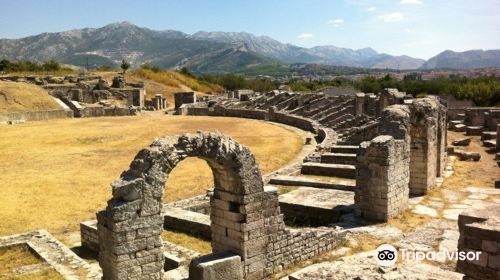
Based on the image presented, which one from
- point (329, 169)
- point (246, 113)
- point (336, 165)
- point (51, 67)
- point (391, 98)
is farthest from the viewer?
point (51, 67)

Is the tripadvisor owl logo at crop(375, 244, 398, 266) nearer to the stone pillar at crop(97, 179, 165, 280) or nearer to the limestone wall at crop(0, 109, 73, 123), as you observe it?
the stone pillar at crop(97, 179, 165, 280)

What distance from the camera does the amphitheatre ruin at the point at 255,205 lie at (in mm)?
8305

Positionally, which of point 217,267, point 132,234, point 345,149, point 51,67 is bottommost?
point 217,267

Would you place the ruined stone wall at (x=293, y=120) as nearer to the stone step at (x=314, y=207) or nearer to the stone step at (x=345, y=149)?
the stone step at (x=345, y=149)

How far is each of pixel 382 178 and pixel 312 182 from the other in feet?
15.3

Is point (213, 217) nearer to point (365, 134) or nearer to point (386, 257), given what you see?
point (386, 257)

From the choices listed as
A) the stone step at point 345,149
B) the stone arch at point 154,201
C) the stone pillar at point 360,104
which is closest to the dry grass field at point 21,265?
the stone arch at point 154,201

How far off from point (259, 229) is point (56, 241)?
6.09 metres

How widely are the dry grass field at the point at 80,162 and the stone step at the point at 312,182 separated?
10.4 ft

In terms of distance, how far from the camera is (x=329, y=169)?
64.3 feet

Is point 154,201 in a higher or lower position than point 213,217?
higher

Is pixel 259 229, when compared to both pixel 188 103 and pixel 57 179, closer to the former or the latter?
pixel 57 179

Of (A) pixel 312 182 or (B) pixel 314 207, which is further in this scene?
(A) pixel 312 182

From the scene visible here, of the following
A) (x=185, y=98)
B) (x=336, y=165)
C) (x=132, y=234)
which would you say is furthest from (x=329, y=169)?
(x=185, y=98)
